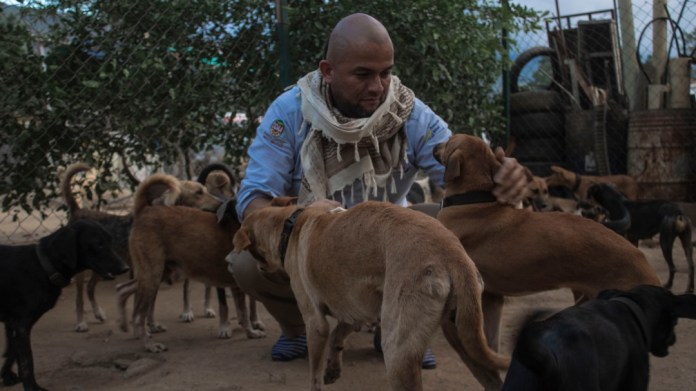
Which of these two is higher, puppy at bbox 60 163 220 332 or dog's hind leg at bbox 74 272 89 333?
puppy at bbox 60 163 220 332

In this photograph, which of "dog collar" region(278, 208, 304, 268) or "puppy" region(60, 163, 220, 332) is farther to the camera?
"puppy" region(60, 163, 220, 332)

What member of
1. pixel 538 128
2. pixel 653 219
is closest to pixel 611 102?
pixel 538 128

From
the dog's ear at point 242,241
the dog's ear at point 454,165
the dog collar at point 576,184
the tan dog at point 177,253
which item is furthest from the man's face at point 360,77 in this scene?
the dog collar at point 576,184

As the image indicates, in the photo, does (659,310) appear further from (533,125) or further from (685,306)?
(533,125)

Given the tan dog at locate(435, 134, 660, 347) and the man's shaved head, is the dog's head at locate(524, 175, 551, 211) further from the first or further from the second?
the man's shaved head

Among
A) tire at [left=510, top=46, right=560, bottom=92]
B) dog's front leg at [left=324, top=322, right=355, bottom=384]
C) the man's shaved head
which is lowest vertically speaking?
dog's front leg at [left=324, top=322, right=355, bottom=384]

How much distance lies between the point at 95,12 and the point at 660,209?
539 centimetres

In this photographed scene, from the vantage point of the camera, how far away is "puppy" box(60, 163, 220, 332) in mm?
5340

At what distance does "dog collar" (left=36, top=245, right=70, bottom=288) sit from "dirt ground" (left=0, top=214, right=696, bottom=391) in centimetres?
56

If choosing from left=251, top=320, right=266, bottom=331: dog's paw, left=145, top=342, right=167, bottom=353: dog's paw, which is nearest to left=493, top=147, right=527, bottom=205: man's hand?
left=251, top=320, right=266, bottom=331: dog's paw

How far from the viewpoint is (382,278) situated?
277cm

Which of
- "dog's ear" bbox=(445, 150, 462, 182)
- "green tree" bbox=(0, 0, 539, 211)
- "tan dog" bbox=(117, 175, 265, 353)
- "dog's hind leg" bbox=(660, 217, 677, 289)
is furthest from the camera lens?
"dog's hind leg" bbox=(660, 217, 677, 289)

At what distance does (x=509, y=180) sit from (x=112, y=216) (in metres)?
3.64

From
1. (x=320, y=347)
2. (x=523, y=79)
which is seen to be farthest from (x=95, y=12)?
(x=523, y=79)
